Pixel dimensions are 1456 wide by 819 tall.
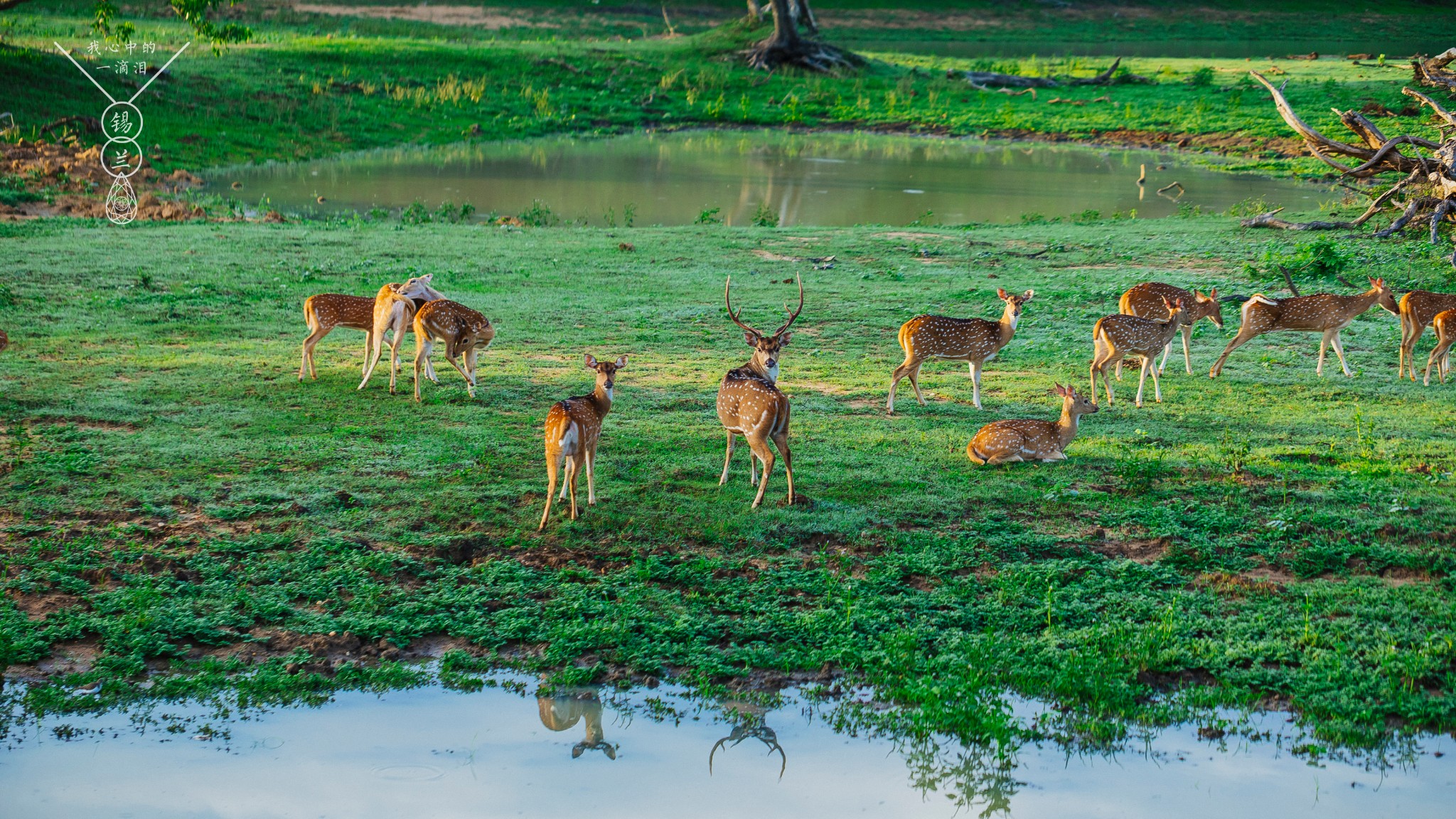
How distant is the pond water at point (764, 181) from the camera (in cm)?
2464

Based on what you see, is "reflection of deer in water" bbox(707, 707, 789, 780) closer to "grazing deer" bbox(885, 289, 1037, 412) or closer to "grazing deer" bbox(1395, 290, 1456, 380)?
"grazing deer" bbox(885, 289, 1037, 412)

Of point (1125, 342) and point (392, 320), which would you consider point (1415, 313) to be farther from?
point (392, 320)

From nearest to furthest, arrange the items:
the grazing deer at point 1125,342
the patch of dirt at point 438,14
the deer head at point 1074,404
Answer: the deer head at point 1074,404
the grazing deer at point 1125,342
the patch of dirt at point 438,14

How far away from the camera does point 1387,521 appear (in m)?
8.35

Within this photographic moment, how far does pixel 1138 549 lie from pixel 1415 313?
6245 mm

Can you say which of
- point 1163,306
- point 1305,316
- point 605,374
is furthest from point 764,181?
point 605,374

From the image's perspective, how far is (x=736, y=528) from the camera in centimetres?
827

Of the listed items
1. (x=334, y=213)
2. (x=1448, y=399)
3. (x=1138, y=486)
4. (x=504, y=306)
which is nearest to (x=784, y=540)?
(x=1138, y=486)

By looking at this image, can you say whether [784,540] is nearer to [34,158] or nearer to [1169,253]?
[1169,253]

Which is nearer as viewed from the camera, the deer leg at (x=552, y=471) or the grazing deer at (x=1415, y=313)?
the deer leg at (x=552, y=471)

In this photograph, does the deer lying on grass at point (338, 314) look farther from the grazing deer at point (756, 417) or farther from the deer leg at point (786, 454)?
the deer leg at point (786, 454)

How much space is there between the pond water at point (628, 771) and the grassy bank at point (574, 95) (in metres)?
22.8

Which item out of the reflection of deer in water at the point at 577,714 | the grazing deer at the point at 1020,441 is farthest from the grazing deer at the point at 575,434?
the grazing deer at the point at 1020,441

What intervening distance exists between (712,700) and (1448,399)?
8560 mm
